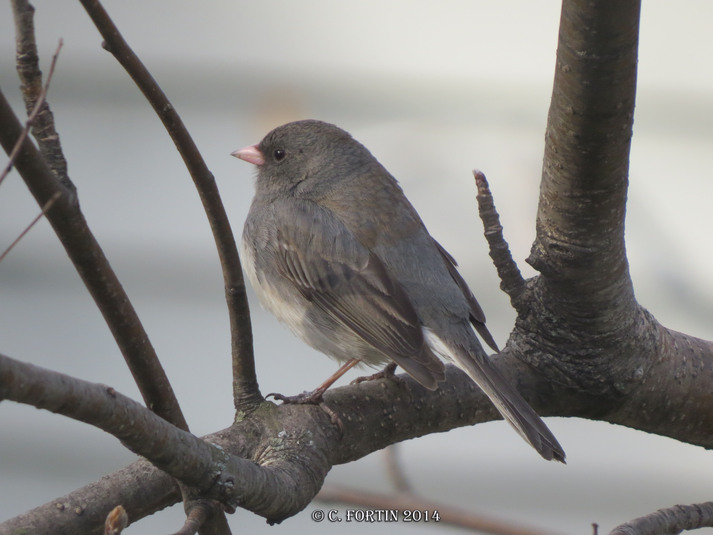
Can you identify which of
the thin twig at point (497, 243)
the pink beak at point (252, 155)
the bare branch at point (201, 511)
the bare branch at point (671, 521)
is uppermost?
the pink beak at point (252, 155)

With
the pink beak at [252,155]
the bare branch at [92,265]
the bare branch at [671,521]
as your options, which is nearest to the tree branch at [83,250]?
the bare branch at [92,265]

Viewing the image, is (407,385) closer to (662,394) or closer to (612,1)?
(662,394)

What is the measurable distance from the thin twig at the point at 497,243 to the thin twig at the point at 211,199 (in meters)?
0.57

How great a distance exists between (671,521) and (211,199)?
1205 millimetres

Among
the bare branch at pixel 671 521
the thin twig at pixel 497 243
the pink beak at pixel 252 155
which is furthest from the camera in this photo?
the pink beak at pixel 252 155

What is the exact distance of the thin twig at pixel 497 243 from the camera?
1836 mm

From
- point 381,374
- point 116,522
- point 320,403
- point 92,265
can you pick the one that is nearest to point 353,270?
point 381,374

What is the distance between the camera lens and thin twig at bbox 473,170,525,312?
72.3 inches

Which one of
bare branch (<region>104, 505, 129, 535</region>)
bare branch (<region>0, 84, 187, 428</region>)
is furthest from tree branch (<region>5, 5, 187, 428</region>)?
bare branch (<region>104, 505, 129, 535</region>)

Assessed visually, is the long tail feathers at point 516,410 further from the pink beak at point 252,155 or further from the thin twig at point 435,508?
the pink beak at point 252,155

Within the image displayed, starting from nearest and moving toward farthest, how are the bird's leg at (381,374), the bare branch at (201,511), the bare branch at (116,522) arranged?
the bare branch at (116,522)
the bare branch at (201,511)
the bird's leg at (381,374)

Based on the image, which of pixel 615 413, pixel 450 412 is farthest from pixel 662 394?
pixel 450 412

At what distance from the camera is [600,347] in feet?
7.04

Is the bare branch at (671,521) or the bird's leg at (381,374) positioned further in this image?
the bird's leg at (381,374)
